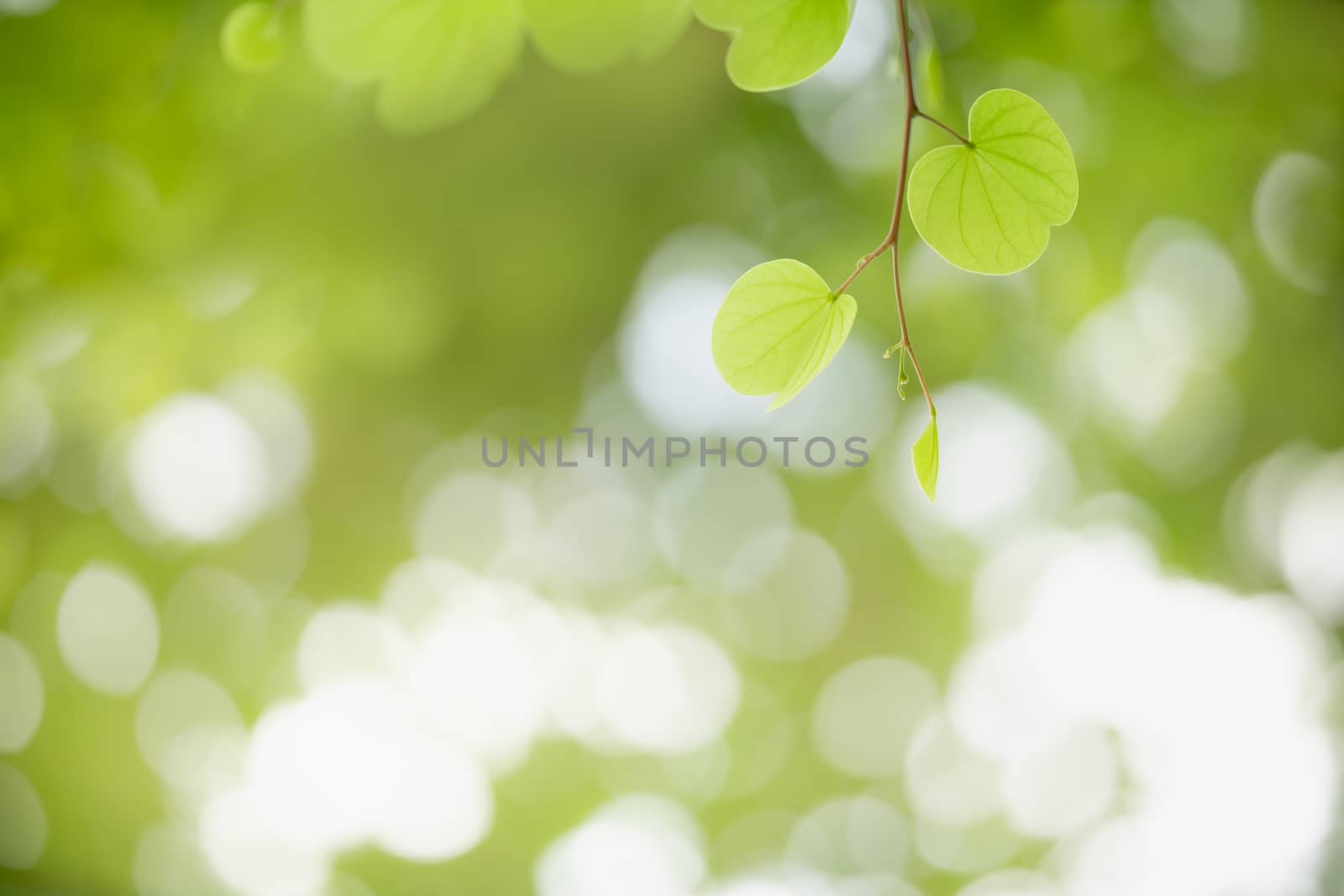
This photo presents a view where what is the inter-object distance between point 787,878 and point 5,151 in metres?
1.96

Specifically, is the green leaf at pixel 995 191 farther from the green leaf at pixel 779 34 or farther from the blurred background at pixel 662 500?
the blurred background at pixel 662 500

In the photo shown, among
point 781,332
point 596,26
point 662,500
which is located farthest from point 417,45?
point 662,500

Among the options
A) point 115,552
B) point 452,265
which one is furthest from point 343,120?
point 115,552

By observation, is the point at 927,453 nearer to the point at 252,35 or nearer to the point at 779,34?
the point at 779,34

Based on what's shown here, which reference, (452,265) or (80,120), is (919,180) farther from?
(452,265)

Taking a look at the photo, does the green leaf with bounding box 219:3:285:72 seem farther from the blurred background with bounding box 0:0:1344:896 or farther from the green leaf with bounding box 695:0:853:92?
the blurred background with bounding box 0:0:1344:896

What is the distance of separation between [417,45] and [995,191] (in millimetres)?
199

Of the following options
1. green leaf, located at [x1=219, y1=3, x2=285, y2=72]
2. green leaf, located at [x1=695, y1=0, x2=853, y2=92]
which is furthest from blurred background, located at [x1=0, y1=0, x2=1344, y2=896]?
green leaf, located at [x1=695, y1=0, x2=853, y2=92]

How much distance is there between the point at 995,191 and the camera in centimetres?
21

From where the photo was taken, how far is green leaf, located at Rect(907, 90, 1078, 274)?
0.68 feet

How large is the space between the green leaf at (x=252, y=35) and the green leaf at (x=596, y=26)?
0.14 meters

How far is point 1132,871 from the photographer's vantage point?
5.36 feet

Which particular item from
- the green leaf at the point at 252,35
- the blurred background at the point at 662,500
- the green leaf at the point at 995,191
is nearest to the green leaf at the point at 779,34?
the green leaf at the point at 995,191

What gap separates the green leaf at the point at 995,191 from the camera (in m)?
0.21
